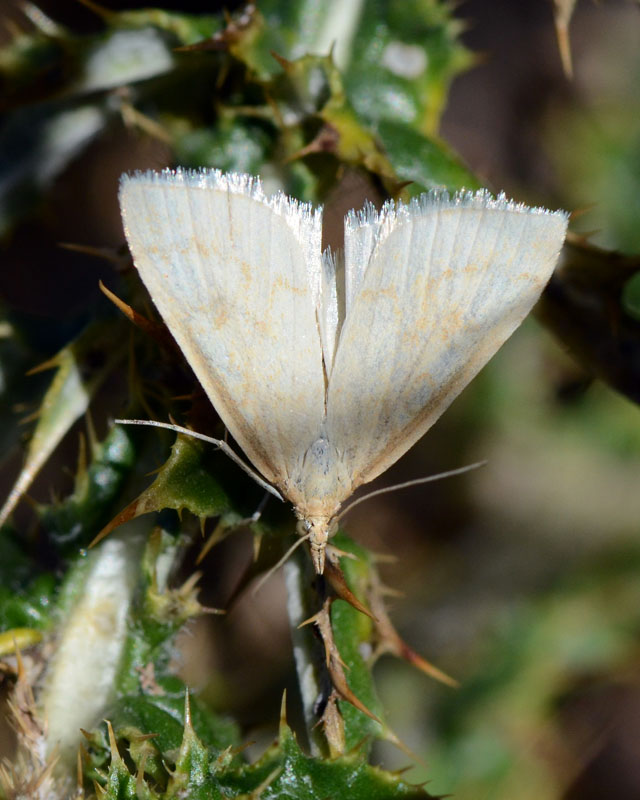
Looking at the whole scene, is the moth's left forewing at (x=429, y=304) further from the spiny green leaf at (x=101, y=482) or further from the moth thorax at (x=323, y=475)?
the spiny green leaf at (x=101, y=482)

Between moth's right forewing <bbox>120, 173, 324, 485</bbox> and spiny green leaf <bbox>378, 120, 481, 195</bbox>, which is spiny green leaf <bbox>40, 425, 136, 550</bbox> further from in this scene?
spiny green leaf <bbox>378, 120, 481, 195</bbox>

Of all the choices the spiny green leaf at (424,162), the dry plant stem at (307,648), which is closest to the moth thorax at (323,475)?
the dry plant stem at (307,648)

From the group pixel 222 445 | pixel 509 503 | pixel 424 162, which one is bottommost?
pixel 509 503

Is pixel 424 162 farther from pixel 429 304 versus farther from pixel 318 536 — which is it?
pixel 318 536

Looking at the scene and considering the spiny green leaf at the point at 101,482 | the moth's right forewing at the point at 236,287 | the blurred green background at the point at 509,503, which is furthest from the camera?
the blurred green background at the point at 509,503

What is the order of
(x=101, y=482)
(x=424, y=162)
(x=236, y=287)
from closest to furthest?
(x=236, y=287) → (x=101, y=482) → (x=424, y=162)

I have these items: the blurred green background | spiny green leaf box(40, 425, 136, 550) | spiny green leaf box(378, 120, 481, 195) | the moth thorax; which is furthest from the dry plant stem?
the blurred green background

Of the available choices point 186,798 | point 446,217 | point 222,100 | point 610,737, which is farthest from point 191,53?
point 610,737

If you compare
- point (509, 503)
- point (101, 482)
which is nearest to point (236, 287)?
point (101, 482)
